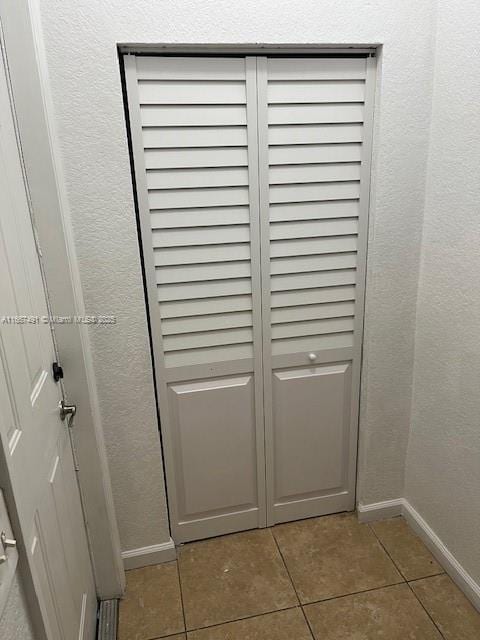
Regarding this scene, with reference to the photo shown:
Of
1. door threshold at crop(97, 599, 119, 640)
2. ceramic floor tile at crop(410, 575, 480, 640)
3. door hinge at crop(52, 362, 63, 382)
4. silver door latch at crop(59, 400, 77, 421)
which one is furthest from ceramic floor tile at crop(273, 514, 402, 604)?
door hinge at crop(52, 362, 63, 382)

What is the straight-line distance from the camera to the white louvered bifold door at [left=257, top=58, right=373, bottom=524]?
151 cm

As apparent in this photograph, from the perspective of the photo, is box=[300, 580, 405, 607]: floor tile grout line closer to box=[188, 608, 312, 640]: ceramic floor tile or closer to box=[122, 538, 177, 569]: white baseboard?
box=[188, 608, 312, 640]: ceramic floor tile

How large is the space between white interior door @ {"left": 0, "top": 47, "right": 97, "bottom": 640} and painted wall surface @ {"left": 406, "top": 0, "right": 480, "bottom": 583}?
1310 millimetres

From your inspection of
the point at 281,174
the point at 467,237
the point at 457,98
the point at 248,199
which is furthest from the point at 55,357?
the point at 457,98

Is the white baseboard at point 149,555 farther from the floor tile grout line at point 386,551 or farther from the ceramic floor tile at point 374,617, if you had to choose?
the floor tile grout line at point 386,551

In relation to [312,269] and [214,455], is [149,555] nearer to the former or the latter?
[214,455]

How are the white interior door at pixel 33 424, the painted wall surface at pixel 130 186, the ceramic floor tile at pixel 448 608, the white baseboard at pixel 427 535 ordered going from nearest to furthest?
1. the white interior door at pixel 33 424
2. the painted wall surface at pixel 130 186
3. the ceramic floor tile at pixel 448 608
4. the white baseboard at pixel 427 535

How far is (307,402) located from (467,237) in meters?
0.85

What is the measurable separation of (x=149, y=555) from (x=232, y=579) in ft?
1.14

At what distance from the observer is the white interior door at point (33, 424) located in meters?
0.93

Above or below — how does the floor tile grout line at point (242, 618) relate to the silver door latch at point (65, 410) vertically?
below

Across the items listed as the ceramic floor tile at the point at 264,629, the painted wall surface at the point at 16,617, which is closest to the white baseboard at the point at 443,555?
the ceramic floor tile at the point at 264,629

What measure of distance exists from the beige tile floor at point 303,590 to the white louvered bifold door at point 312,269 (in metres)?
0.18

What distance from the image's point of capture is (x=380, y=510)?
79.0 inches
